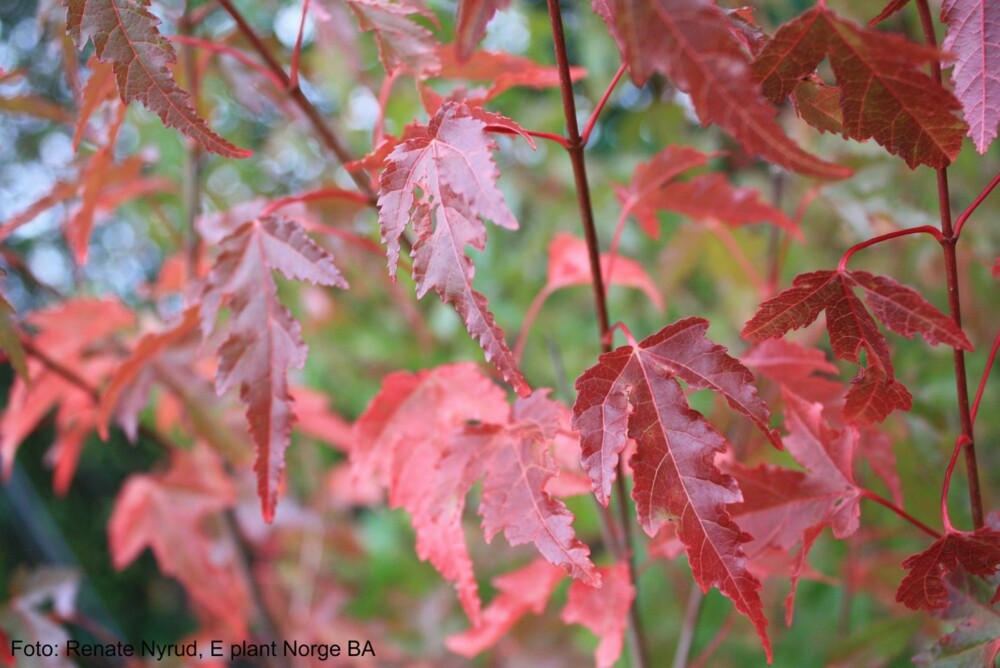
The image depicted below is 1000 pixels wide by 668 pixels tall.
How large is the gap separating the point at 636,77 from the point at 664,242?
45.7 inches

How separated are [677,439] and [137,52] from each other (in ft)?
1.20

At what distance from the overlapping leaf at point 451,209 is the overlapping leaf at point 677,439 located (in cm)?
5

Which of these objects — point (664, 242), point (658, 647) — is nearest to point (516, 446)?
point (658, 647)

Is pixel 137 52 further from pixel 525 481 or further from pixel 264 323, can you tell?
pixel 525 481

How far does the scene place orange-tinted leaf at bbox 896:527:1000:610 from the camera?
386mm

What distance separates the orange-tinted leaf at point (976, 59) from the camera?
14.2 inches

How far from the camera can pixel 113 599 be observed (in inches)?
89.3

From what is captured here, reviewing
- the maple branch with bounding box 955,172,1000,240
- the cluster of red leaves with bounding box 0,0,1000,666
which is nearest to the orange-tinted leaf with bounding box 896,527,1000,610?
the cluster of red leaves with bounding box 0,0,1000,666

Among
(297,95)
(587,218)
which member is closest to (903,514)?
(587,218)

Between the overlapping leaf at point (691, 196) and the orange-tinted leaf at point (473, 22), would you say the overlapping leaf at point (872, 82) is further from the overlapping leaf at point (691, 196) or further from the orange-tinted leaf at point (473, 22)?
the overlapping leaf at point (691, 196)

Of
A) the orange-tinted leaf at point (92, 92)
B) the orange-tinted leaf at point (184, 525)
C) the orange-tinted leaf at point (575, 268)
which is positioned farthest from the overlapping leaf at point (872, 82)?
the orange-tinted leaf at point (184, 525)

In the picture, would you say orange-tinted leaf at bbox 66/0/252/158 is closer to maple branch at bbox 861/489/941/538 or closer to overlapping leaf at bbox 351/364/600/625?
overlapping leaf at bbox 351/364/600/625

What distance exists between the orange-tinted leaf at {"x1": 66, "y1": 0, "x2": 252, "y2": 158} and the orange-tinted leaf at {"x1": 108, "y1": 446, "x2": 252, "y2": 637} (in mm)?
624

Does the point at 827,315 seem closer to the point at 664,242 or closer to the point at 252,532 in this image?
the point at 664,242
